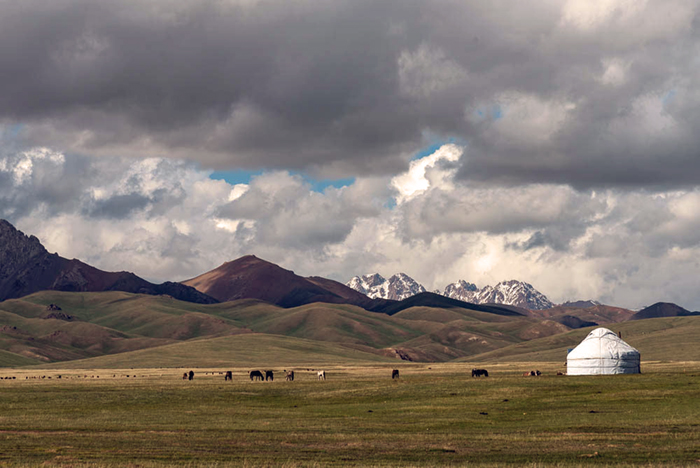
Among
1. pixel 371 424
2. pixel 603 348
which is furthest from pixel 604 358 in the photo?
pixel 371 424

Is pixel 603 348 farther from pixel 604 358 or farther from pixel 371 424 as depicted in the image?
pixel 371 424

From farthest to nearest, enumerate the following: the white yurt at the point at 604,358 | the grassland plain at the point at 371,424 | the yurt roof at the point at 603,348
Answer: the yurt roof at the point at 603,348 < the white yurt at the point at 604,358 < the grassland plain at the point at 371,424

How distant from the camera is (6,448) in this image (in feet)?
135

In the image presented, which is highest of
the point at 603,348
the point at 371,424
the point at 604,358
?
the point at 603,348

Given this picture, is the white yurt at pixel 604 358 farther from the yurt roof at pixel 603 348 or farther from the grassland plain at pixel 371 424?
the grassland plain at pixel 371 424

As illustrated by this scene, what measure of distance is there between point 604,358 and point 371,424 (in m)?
52.3

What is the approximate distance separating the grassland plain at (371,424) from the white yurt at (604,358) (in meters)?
12.9

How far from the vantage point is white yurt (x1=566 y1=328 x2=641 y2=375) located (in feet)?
322

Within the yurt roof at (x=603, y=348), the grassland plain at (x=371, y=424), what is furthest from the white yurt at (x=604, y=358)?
the grassland plain at (x=371, y=424)

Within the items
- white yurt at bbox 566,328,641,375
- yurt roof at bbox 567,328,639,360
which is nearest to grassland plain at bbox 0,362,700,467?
white yurt at bbox 566,328,641,375

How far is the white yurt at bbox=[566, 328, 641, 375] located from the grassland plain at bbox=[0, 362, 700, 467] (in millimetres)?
12890

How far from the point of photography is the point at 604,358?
98.7m

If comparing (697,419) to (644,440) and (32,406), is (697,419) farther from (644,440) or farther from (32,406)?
(32,406)

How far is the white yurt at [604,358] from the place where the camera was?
98125mm
